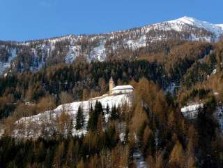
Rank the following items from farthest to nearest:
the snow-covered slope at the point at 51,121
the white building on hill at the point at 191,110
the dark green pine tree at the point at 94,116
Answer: the white building on hill at the point at 191,110 → the snow-covered slope at the point at 51,121 → the dark green pine tree at the point at 94,116

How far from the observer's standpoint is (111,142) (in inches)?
4628

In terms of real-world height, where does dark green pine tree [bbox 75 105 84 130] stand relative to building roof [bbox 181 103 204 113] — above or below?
below

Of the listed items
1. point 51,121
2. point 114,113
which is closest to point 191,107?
point 114,113

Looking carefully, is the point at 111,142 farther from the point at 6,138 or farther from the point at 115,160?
the point at 6,138

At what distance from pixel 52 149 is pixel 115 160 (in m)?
17.5

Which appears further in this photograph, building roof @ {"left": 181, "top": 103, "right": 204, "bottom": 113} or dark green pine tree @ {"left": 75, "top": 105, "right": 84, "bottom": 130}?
building roof @ {"left": 181, "top": 103, "right": 204, "bottom": 113}

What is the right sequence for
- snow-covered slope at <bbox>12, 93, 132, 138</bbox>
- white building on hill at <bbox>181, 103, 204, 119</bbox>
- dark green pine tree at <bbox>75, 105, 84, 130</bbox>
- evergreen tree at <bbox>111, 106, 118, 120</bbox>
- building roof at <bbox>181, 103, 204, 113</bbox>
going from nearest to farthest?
evergreen tree at <bbox>111, 106, 118, 120</bbox>
dark green pine tree at <bbox>75, 105, 84, 130</bbox>
snow-covered slope at <bbox>12, 93, 132, 138</bbox>
white building on hill at <bbox>181, 103, 204, 119</bbox>
building roof at <bbox>181, 103, 204, 113</bbox>

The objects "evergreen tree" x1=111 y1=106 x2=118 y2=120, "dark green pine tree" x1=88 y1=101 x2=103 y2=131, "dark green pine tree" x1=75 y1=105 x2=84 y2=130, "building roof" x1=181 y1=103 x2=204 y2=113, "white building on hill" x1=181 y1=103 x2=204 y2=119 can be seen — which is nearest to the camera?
"dark green pine tree" x1=88 y1=101 x2=103 y2=131

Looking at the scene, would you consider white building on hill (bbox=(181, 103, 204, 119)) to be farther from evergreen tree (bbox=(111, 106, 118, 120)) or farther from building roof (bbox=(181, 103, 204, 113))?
evergreen tree (bbox=(111, 106, 118, 120))

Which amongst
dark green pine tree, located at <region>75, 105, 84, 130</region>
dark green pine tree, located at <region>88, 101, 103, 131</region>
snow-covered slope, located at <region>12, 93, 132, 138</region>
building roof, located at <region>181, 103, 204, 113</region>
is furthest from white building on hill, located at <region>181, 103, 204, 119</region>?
dark green pine tree, located at <region>75, 105, 84, 130</region>

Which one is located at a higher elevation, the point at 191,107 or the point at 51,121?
the point at 191,107

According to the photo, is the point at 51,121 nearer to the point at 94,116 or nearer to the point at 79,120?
the point at 79,120

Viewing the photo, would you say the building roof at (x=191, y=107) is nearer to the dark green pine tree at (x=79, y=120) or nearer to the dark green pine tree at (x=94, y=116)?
the dark green pine tree at (x=94, y=116)

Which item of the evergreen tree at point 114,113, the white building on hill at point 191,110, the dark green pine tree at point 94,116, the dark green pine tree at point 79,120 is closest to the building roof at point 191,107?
the white building on hill at point 191,110
